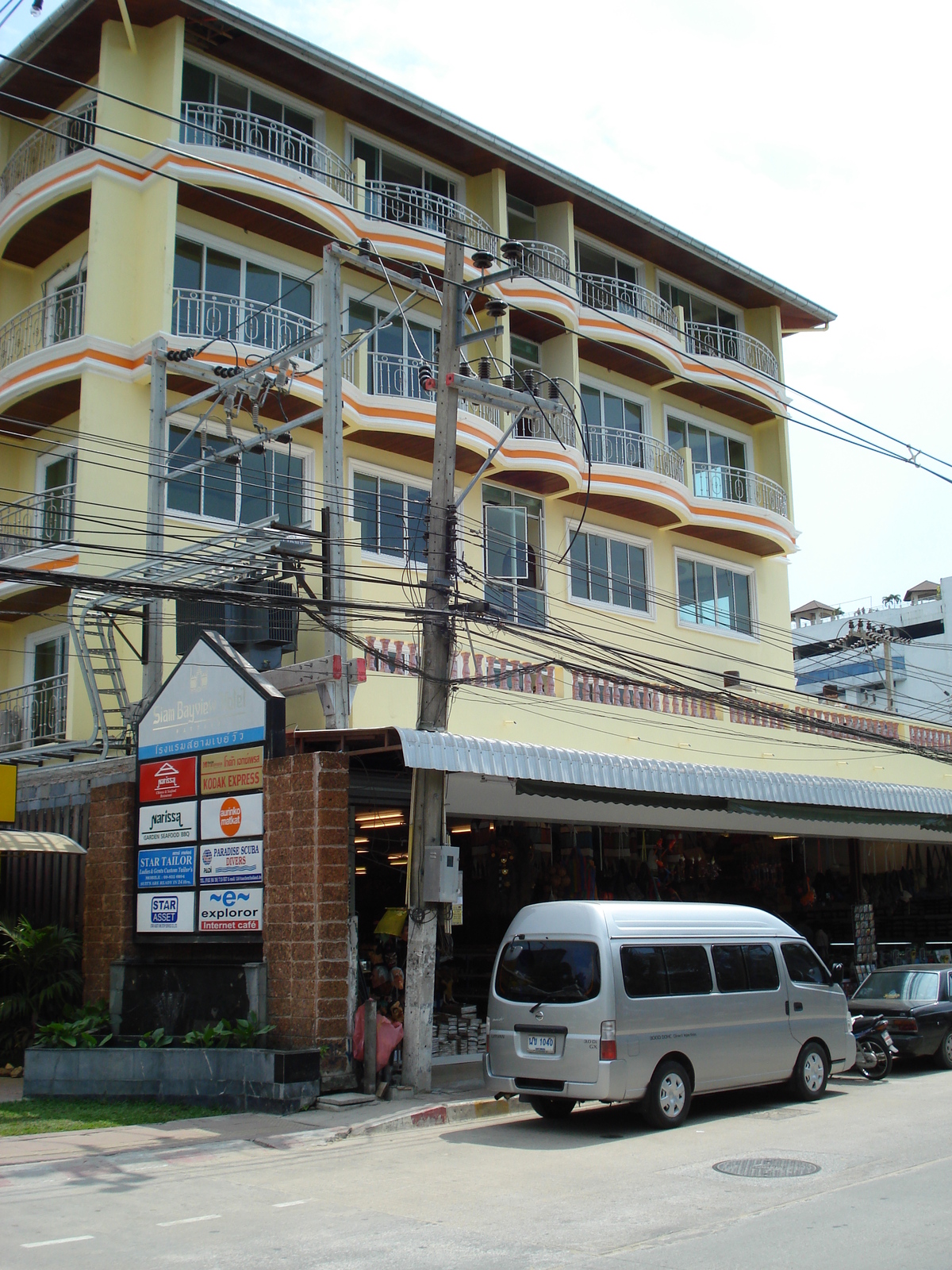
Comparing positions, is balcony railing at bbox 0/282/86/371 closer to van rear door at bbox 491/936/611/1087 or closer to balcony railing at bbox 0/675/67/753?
balcony railing at bbox 0/675/67/753

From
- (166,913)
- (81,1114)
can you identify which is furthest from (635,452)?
(81,1114)

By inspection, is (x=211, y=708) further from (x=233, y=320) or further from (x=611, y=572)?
(x=611, y=572)

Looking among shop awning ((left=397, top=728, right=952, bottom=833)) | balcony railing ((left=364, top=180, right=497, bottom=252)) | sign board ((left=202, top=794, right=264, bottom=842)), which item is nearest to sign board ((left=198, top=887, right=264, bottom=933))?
sign board ((left=202, top=794, right=264, bottom=842))

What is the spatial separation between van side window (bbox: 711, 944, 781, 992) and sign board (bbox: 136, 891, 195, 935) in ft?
19.6

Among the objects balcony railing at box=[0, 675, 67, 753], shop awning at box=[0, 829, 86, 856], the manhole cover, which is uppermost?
balcony railing at box=[0, 675, 67, 753]

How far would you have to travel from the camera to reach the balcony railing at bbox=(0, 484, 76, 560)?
19812mm

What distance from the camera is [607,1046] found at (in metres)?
10.5

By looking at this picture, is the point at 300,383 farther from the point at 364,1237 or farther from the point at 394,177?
the point at 364,1237

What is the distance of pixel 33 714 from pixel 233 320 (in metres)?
7.73

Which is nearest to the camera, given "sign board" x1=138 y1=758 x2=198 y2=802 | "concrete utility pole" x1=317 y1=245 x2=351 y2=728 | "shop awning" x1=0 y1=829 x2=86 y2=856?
"concrete utility pole" x1=317 y1=245 x2=351 y2=728

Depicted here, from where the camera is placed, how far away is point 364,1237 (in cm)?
730

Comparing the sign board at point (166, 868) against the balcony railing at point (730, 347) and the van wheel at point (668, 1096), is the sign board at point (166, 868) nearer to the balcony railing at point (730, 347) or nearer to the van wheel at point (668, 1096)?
the van wheel at point (668, 1096)

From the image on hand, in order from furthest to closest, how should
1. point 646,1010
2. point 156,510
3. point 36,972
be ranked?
point 156,510
point 36,972
point 646,1010

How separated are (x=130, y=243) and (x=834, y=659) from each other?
46612 millimetres
